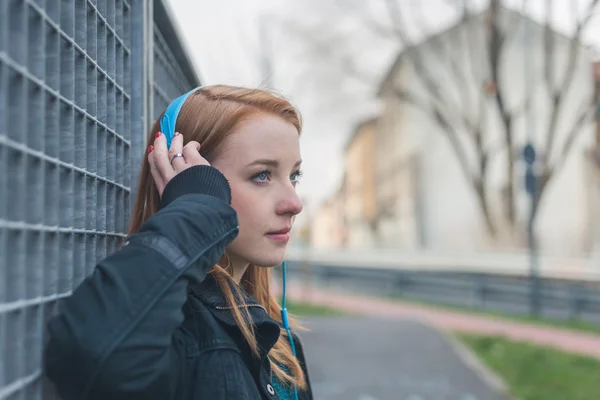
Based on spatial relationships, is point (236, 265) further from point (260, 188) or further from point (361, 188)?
point (361, 188)

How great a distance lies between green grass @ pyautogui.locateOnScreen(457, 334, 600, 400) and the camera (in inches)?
321

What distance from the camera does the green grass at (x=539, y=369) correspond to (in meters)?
8.14

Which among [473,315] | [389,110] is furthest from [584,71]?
[473,315]

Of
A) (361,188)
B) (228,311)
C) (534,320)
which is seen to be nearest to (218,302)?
(228,311)

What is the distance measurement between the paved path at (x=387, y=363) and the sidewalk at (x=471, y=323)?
125cm

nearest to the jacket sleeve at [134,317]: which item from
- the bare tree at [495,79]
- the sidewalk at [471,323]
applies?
the sidewalk at [471,323]

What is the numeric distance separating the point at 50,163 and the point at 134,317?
26cm

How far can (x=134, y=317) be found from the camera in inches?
56.2

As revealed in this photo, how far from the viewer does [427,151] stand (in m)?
40.4

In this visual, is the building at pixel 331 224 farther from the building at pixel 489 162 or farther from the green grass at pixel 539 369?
the green grass at pixel 539 369

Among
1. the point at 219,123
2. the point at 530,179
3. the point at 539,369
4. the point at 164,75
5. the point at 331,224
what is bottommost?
the point at 539,369

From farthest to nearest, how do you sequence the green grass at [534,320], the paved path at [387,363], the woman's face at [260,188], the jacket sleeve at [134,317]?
the green grass at [534,320] < the paved path at [387,363] < the woman's face at [260,188] < the jacket sleeve at [134,317]

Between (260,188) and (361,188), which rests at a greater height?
(361,188)

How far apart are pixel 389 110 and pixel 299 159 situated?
161ft
